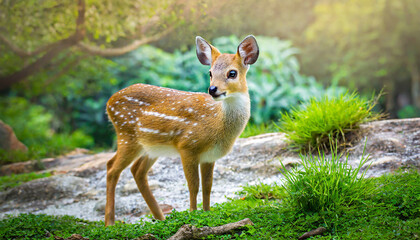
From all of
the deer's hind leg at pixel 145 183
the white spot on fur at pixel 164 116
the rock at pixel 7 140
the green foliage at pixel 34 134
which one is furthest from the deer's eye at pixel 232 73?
the rock at pixel 7 140

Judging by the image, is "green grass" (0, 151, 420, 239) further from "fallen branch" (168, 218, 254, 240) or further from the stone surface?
the stone surface

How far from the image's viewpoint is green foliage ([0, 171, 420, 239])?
2.27 m

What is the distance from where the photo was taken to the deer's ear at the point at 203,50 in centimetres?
298

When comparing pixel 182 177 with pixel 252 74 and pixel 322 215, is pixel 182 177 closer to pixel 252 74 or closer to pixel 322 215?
pixel 322 215

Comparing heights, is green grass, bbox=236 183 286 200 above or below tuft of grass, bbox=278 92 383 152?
below

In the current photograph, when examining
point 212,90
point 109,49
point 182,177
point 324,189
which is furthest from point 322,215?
point 109,49

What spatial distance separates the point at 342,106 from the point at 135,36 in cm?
366

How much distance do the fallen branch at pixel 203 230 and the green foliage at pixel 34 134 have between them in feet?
14.1

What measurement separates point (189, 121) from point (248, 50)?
0.71 meters

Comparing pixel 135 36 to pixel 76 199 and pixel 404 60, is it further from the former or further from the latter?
pixel 404 60

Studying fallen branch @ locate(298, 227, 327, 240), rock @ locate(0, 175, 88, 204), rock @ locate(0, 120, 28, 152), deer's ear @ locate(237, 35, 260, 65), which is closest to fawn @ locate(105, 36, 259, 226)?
deer's ear @ locate(237, 35, 260, 65)

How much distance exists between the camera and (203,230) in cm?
239

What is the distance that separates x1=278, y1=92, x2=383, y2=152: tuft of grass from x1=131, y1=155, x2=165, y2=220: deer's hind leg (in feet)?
5.40

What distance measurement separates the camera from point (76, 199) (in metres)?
4.43
